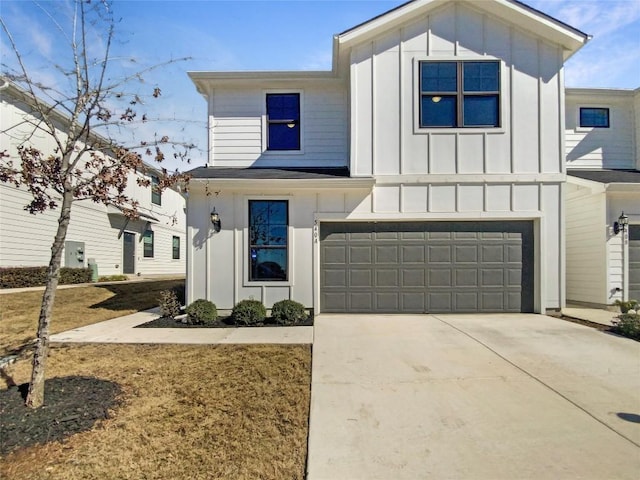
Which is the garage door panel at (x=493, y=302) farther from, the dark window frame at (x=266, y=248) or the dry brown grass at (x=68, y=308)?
the dry brown grass at (x=68, y=308)

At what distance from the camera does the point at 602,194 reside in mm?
9188

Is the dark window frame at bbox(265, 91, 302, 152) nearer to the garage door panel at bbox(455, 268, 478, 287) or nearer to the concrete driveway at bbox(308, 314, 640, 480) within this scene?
the garage door panel at bbox(455, 268, 478, 287)

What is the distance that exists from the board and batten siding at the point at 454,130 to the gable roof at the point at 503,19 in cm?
16

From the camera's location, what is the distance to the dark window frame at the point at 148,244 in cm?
2172

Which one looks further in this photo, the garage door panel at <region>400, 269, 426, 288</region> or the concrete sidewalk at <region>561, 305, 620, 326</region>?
the garage door panel at <region>400, 269, 426, 288</region>

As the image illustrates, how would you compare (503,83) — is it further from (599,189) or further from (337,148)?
(337,148)

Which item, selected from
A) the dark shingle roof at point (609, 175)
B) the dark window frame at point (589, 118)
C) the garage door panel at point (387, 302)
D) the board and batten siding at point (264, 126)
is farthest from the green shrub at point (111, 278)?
the dark window frame at point (589, 118)

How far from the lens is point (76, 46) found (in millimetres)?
4074

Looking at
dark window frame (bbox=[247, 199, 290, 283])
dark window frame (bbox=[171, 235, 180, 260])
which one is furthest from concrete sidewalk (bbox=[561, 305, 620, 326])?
dark window frame (bbox=[171, 235, 180, 260])

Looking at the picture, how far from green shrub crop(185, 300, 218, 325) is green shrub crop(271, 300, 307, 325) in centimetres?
129

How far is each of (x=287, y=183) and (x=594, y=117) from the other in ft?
32.2

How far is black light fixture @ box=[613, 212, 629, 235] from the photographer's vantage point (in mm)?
8969

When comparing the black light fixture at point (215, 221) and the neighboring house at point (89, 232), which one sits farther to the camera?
the neighboring house at point (89, 232)

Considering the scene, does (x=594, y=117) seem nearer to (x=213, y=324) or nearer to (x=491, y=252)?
(x=491, y=252)
